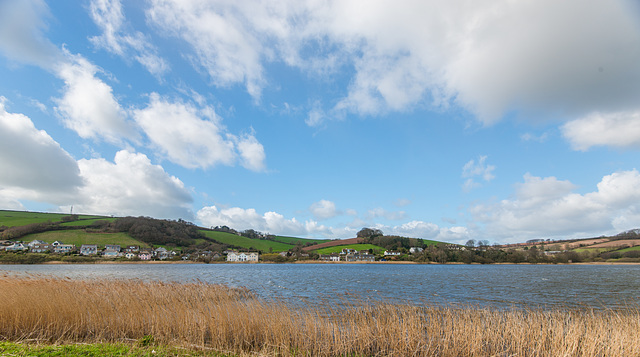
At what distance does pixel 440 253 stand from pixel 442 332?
150289 millimetres

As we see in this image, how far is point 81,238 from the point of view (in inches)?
4990

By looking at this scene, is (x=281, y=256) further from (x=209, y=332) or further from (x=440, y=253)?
(x=209, y=332)

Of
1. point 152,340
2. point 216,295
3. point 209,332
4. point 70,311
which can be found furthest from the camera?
point 216,295

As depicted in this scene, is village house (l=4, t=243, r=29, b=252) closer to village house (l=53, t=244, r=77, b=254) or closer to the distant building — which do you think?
village house (l=53, t=244, r=77, b=254)

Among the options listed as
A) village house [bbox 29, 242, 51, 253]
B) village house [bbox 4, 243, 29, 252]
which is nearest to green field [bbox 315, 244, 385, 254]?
village house [bbox 29, 242, 51, 253]

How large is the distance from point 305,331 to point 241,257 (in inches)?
5763

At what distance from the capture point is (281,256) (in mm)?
155500

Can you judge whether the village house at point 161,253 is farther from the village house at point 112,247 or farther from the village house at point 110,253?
the village house at point 110,253

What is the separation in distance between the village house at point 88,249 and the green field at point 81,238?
3.15 m

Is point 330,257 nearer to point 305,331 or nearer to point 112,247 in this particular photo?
point 112,247

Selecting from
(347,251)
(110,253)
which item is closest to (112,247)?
(110,253)

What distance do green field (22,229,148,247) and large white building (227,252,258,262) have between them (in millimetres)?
36617

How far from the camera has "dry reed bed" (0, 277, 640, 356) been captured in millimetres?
10781

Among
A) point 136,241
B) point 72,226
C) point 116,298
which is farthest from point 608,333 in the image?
point 72,226
